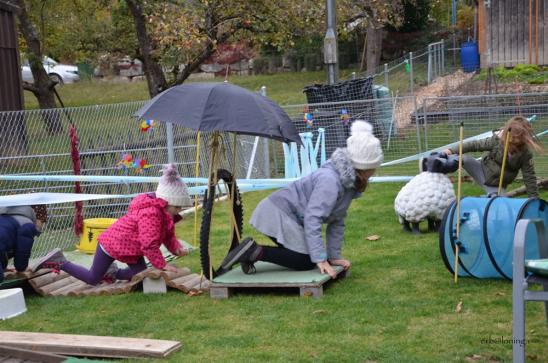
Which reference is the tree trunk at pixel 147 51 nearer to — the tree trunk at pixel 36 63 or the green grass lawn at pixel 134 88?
the tree trunk at pixel 36 63

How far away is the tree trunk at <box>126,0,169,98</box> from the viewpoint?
1661cm

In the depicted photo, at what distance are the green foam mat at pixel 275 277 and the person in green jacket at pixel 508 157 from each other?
2140mm

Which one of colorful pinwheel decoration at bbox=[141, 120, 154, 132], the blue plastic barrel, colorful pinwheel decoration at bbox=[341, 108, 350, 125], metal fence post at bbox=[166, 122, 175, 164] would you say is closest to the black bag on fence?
colorful pinwheel decoration at bbox=[341, 108, 350, 125]

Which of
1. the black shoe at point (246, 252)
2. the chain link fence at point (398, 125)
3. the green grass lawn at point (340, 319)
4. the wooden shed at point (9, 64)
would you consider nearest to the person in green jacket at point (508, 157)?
the green grass lawn at point (340, 319)

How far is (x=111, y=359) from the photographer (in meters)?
5.40

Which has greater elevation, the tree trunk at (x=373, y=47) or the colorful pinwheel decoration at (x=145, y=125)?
the tree trunk at (x=373, y=47)

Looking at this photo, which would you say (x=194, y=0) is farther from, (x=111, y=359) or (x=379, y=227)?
(x=111, y=359)

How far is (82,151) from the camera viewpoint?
1076cm

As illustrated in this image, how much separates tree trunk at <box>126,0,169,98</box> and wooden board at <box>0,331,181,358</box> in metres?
11.6

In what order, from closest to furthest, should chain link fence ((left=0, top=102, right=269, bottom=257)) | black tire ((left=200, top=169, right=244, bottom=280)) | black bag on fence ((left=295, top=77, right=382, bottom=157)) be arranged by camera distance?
black tire ((left=200, top=169, right=244, bottom=280))
chain link fence ((left=0, top=102, right=269, bottom=257))
black bag on fence ((left=295, top=77, right=382, bottom=157))

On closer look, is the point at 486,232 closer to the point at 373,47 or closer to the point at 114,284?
the point at 114,284

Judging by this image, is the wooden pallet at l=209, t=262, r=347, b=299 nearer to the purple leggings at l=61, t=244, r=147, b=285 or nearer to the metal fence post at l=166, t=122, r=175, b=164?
the purple leggings at l=61, t=244, r=147, b=285

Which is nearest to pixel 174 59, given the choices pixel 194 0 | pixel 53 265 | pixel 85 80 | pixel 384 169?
pixel 194 0

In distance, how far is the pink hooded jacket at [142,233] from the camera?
6.96m
